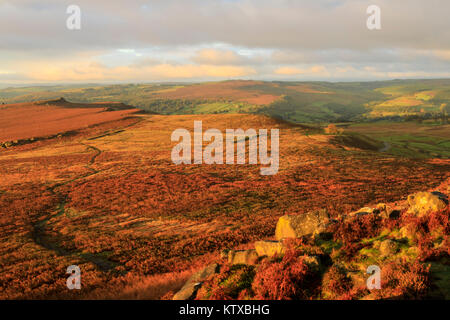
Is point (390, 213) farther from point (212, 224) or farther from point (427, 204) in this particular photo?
point (212, 224)

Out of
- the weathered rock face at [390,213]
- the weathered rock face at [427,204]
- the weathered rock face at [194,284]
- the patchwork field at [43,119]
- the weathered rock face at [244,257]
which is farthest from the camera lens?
the patchwork field at [43,119]

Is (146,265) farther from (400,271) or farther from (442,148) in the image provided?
(442,148)

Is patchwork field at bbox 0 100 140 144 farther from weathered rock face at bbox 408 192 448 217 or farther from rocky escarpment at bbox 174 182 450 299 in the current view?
weathered rock face at bbox 408 192 448 217

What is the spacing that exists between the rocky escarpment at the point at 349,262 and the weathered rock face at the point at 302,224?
0.05 metres

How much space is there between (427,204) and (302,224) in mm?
4805

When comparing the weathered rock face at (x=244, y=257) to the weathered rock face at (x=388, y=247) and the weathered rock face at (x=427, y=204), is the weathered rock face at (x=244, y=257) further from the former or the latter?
the weathered rock face at (x=427, y=204)

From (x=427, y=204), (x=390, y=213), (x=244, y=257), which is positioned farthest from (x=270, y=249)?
(x=427, y=204)

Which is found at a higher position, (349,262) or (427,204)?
(427,204)

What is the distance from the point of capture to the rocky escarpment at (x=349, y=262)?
22.7 feet

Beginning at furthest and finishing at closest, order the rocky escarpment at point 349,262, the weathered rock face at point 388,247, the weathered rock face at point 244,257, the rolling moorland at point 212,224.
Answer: the weathered rock face at point 244,257
the weathered rock face at point 388,247
the rolling moorland at point 212,224
the rocky escarpment at point 349,262

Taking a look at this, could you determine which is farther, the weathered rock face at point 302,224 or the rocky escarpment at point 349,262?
the weathered rock face at point 302,224

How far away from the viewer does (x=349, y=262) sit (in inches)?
336

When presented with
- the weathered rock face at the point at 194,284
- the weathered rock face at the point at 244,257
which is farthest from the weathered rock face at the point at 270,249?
the weathered rock face at the point at 194,284
